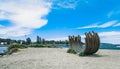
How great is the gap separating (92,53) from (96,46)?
3.72 feet

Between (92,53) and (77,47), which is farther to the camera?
(77,47)

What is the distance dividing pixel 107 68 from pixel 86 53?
8.36 meters

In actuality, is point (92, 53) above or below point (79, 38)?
below

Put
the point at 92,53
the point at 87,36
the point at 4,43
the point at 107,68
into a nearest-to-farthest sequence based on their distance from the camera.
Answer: the point at 107,68 → the point at 87,36 → the point at 92,53 → the point at 4,43

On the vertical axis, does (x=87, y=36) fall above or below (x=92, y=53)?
above

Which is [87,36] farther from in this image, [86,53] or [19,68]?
[19,68]

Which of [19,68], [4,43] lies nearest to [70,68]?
[19,68]

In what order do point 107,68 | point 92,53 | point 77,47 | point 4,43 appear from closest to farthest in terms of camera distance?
point 107,68
point 92,53
point 77,47
point 4,43

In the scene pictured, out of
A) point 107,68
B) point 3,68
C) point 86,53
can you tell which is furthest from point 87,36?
point 3,68

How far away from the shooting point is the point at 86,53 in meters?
18.5

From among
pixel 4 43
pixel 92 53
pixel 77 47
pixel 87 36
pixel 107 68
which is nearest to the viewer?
pixel 107 68

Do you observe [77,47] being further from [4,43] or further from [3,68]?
[4,43]

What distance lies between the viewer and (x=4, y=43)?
109m

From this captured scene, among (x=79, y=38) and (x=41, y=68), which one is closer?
(x=41, y=68)
